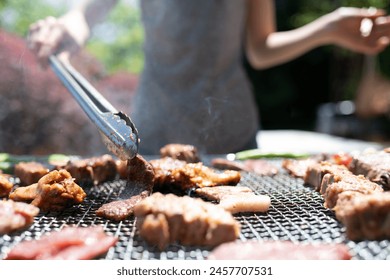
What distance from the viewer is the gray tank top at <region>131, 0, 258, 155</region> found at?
13.2ft

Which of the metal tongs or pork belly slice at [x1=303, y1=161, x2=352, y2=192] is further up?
the metal tongs

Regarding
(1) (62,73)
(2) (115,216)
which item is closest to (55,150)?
(1) (62,73)

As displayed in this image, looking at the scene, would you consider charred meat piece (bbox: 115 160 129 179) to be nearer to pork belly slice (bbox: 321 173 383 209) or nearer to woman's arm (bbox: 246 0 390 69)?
A: pork belly slice (bbox: 321 173 383 209)

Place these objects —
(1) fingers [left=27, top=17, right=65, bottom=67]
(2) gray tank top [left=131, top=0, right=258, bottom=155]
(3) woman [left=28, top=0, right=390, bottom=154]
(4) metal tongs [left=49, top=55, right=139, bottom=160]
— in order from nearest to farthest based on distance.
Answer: (4) metal tongs [left=49, top=55, right=139, bottom=160]
(1) fingers [left=27, top=17, right=65, bottom=67]
(3) woman [left=28, top=0, right=390, bottom=154]
(2) gray tank top [left=131, top=0, right=258, bottom=155]

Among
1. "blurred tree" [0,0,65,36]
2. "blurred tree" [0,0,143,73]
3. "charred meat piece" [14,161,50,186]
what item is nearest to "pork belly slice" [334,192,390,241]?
"charred meat piece" [14,161,50,186]

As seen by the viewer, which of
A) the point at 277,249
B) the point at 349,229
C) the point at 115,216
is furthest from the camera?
the point at 115,216

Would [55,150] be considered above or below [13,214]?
below

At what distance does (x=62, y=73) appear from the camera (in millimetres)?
2809

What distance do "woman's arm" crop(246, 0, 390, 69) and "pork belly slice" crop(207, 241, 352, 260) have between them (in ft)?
8.08

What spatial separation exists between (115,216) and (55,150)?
17.9ft

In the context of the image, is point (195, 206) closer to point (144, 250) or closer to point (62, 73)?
point (144, 250)

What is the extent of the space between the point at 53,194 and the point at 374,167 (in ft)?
5.15

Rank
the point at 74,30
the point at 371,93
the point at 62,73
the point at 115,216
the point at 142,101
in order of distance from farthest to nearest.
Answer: the point at 371,93 → the point at 142,101 → the point at 74,30 → the point at 62,73 → the point at 115,216

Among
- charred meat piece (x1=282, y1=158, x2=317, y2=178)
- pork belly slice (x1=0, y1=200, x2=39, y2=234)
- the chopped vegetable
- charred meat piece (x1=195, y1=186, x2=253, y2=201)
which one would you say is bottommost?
the chopped vegetable
